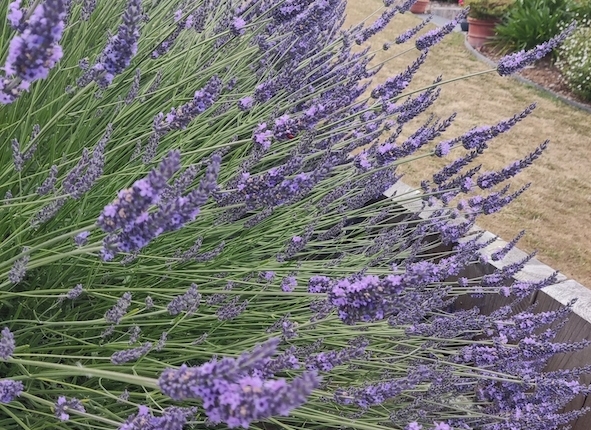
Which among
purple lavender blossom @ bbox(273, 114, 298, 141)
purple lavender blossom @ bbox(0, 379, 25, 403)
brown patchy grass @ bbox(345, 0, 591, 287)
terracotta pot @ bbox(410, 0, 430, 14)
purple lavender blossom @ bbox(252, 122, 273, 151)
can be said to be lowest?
brown patchy grass @ bbox(345, 0, 591, 287)

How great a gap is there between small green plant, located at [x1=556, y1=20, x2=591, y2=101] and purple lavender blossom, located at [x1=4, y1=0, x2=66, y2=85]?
6712mm

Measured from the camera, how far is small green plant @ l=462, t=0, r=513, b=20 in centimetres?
793

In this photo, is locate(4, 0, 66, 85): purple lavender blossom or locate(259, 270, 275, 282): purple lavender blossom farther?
locate(259, 270, 275, 282): purple lavender blossom

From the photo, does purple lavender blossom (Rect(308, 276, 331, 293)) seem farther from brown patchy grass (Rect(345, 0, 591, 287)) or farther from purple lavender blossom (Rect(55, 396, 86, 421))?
brown patchy grass (Rect(345, 0, 591, 287))

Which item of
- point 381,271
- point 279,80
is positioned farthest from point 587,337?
point 279,80

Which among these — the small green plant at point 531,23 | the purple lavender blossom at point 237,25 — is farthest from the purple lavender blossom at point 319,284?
the small green plant at point 531,23

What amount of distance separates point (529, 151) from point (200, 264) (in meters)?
4.14

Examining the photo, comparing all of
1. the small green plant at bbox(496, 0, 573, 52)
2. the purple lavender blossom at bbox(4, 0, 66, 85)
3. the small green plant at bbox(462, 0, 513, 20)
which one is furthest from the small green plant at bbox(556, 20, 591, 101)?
the purple lavender blossom at bbox(4, 0, 66, 85)

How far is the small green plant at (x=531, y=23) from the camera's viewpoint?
24.0ft

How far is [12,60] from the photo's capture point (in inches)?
27.9

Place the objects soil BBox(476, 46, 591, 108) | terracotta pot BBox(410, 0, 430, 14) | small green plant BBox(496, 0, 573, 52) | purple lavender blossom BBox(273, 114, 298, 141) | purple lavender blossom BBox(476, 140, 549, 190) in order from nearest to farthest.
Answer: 1. purple lavender blossom BBox(273, 114, 298, 141)
2. purple lavender blossom BBox(476, 140, 549, 190)
3. soil BBox(476, 46, 591, 108)
4. small green plant BBox(496, 0, 573, 52)
5. terracotta pot BBox(410, 0, 430, 14)

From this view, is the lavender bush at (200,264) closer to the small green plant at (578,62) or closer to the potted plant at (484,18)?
the small green plant at (578,62)

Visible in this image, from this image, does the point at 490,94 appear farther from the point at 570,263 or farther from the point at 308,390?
the point at 308,390

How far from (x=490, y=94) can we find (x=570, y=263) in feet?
10.9
